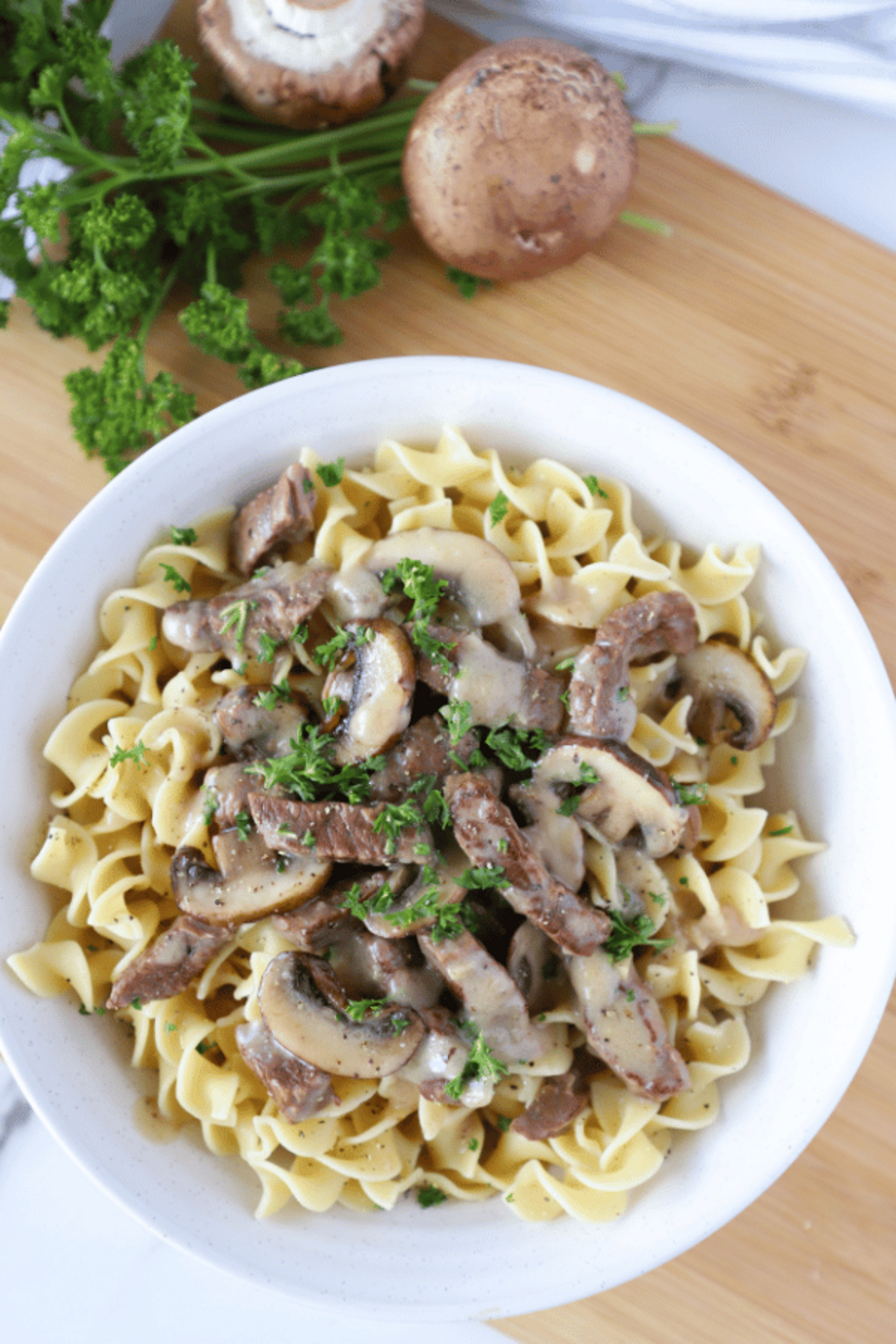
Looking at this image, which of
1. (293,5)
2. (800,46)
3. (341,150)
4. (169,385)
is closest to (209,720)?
(169,385)

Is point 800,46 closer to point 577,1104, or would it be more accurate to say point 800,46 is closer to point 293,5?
point 293,5

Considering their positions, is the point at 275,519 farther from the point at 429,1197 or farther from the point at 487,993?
the point at 429,1197

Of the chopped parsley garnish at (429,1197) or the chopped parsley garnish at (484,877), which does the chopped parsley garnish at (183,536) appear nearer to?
the chopped parsley garnish at (484,877)

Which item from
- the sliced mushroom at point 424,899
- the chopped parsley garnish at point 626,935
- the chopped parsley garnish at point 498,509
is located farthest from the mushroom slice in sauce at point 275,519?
the chopped parsley garnish at point 626,935

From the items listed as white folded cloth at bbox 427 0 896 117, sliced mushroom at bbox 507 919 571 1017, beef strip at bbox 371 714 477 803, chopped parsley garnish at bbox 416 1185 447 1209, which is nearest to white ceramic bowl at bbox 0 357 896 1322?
chopped parsley garnish at bbox 416 1185 447 1209

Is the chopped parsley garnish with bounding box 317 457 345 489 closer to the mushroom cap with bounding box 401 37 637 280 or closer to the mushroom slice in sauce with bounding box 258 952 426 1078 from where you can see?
the mushroom cap with bounding box 401 37 637 280

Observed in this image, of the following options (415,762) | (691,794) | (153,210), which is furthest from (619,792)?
(153,210)

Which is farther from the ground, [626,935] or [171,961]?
[626,935]
